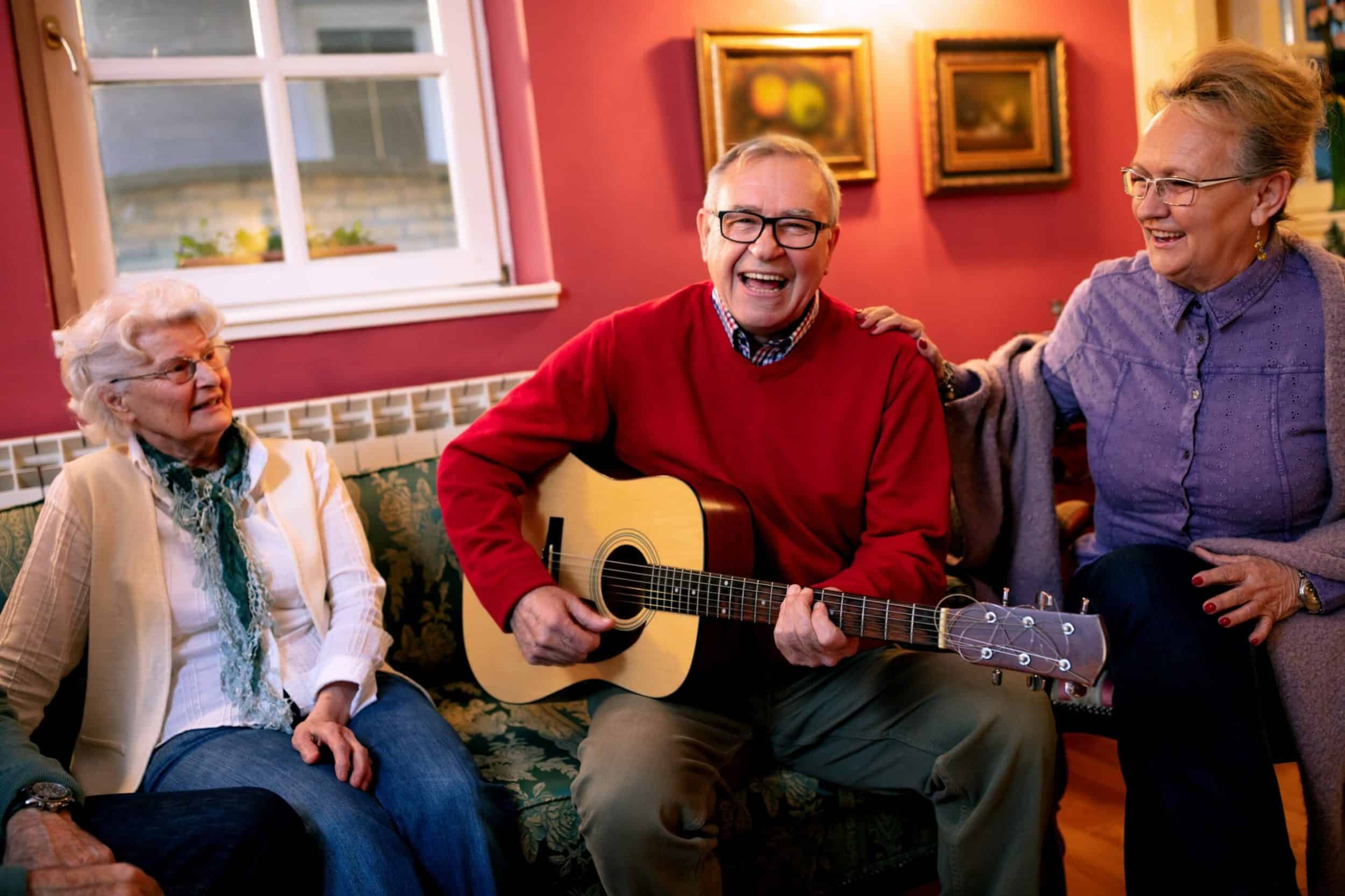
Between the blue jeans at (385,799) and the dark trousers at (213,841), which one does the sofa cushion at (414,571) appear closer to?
the blue jeans at (385,799)

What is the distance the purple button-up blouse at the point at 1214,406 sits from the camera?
5.12 ft

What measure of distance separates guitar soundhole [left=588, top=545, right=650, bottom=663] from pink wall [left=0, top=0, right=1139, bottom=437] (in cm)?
102

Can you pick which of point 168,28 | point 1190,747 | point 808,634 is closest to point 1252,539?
point 1190,747

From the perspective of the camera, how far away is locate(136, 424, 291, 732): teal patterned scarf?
62.1 inches

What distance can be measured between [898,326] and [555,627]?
72 cm

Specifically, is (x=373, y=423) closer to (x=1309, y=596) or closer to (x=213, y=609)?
(x=213, y=609)

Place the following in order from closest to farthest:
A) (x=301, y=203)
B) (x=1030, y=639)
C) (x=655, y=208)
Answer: (x=1030, y=639), (x=301, y=203), (x=655, y=208)

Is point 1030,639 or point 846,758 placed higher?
point 1030,639

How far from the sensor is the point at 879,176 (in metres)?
2.83

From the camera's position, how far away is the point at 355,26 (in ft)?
8.20

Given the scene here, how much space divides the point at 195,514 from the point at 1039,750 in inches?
50.6

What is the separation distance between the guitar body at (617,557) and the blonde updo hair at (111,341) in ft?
1.99

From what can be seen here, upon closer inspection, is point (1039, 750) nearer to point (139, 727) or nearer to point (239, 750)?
point (239, 750)

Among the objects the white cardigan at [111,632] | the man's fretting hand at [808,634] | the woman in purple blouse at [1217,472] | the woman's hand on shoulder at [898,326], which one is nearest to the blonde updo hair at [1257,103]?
the woman in purple blouse at [1217,472]
